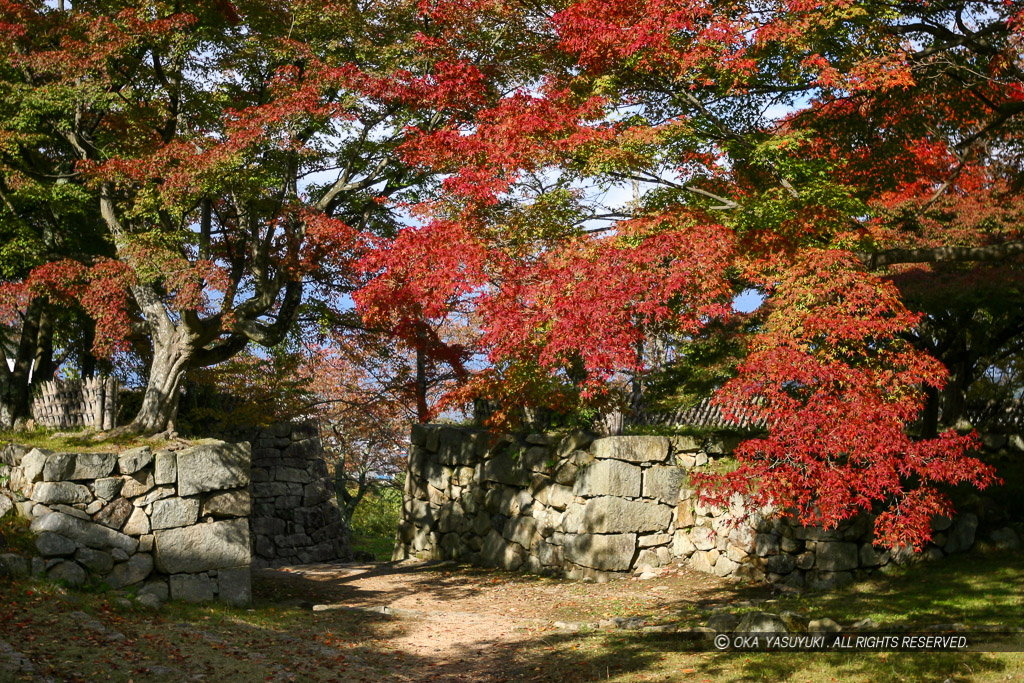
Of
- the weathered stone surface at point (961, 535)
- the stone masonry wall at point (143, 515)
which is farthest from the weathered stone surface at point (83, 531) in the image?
the weathered stone surface at point (961, 535)

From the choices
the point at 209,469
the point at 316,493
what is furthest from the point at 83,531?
the point at 316,493

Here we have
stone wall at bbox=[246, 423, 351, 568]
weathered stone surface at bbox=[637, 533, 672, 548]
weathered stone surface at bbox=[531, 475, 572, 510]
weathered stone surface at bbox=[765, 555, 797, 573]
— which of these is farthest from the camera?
stone wall at bbox=[246, 423, 351, 568]

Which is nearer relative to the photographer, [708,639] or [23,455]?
[708,639]

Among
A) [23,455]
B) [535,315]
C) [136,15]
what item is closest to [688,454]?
[535,315]

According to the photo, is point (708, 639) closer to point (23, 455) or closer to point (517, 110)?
point (517, 110)

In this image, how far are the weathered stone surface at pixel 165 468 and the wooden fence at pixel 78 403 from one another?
5.82ft

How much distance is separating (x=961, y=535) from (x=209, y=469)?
30.1ft

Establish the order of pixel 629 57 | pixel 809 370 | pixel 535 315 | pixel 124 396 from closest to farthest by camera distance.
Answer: pixel 809 370 → pixel 535 315 → pixel 629 57 → pixel 124 396

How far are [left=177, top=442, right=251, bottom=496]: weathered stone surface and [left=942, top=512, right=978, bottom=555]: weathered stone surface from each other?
8617 mm

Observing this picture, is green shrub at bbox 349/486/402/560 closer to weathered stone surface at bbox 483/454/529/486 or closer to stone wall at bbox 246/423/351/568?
stone wall at bbox 246/423/351/568

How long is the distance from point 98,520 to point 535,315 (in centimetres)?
550

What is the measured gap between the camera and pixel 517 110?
32.9 ft

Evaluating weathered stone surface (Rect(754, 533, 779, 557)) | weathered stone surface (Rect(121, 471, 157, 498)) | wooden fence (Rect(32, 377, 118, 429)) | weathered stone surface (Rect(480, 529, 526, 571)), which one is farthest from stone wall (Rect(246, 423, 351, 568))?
weathered stone surface (Rect(754, 533, 779, 557))

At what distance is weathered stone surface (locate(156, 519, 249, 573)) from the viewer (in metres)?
9.84
